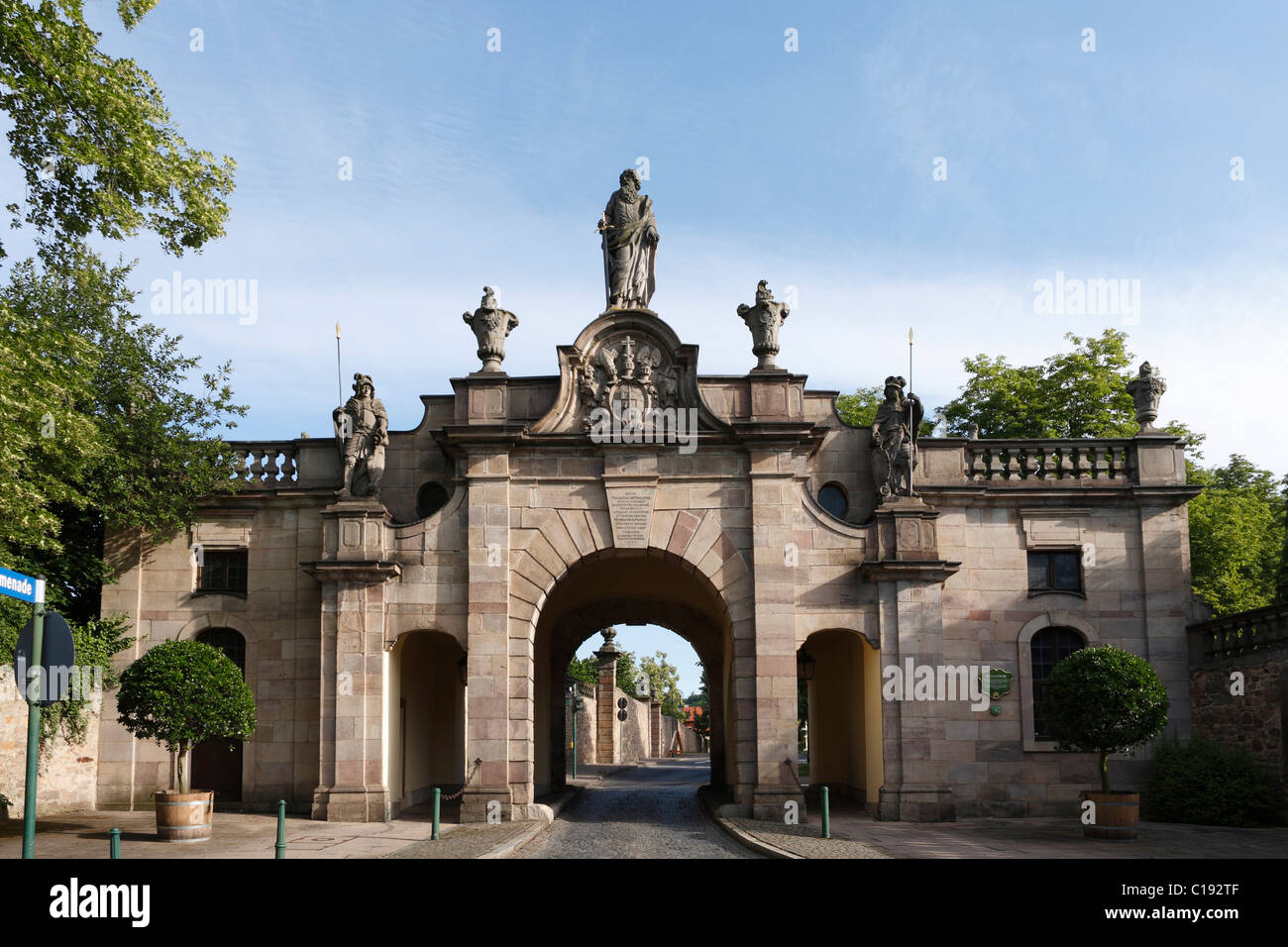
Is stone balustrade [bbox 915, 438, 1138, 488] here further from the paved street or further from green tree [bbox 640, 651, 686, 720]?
green tree [bbox 640, 651, 686, 720]

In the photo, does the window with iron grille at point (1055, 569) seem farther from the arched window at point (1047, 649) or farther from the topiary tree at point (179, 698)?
the topiary tree at point (179, 698)

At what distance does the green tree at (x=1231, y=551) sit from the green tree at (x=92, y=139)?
2410 cm

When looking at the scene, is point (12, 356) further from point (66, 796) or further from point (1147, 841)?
point (1147, 841)

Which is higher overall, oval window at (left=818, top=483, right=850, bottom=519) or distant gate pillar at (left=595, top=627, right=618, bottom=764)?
oval window at (left=818, top=483, right=850, bottom=519)

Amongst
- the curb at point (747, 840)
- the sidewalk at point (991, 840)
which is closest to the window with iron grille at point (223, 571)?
the curb at point (747, 840)

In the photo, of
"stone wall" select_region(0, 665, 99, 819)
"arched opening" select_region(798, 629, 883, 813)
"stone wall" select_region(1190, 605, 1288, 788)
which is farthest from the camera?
"arched opening" select_region(798, 629, 883, 813)

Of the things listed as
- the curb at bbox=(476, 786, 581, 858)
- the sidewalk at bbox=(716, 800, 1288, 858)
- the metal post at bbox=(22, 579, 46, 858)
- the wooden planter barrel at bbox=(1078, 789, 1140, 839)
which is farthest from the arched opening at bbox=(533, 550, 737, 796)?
the metal post at bbox=(22, 579, 46, 858)

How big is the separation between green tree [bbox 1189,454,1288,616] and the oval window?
419 inches

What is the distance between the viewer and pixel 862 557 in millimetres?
22344

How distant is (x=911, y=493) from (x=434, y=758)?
12.9 metres

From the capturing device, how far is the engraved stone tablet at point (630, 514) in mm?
22266

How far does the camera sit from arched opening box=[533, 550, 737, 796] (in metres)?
26.7

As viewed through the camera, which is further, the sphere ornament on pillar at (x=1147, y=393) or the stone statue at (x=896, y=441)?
the sphere ornament on pillar at (x=1147, y=393)
